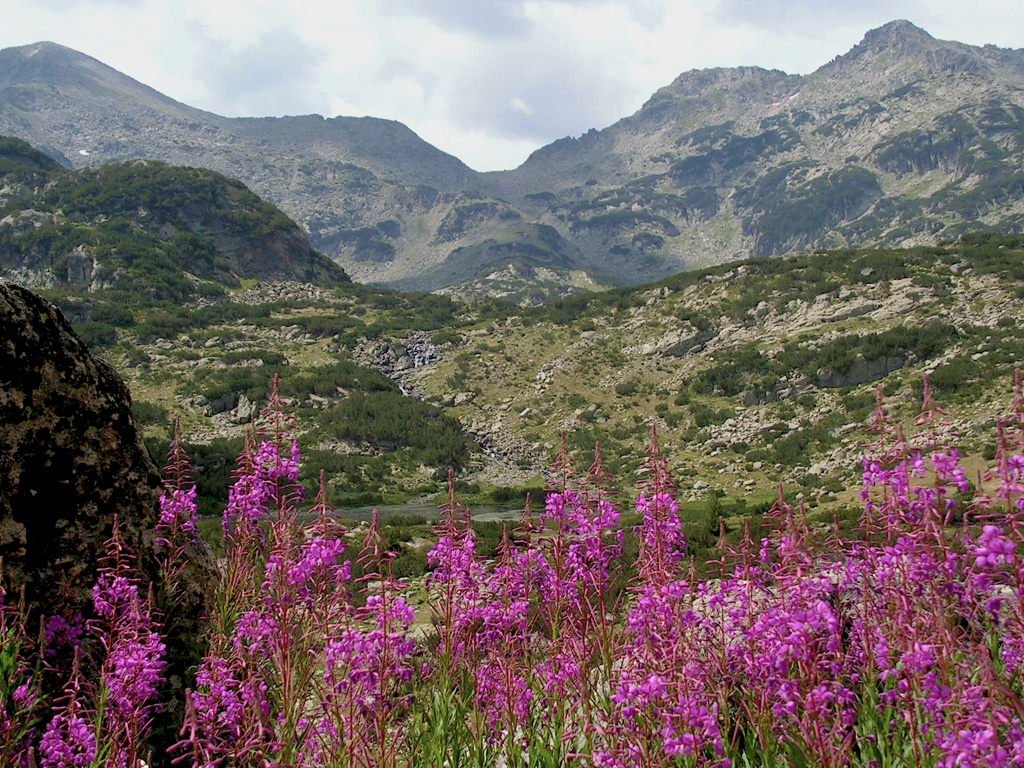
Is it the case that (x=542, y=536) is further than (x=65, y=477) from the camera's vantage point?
No

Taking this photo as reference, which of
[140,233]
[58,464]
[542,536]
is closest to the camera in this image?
[542,536]

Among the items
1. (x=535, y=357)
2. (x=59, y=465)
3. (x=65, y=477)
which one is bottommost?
(x=65, y=477)

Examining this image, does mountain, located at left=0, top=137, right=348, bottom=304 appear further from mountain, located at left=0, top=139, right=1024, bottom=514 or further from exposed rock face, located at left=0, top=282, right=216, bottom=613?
exposed rock face, located at left=0, top=282, right=216, bottom=613

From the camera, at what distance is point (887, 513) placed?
3412 mm

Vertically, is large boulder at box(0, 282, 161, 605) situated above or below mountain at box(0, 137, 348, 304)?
below

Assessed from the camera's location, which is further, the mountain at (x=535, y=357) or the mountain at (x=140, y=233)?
the mountain at (x=140, y=233)

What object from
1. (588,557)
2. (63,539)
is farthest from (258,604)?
(588,557)

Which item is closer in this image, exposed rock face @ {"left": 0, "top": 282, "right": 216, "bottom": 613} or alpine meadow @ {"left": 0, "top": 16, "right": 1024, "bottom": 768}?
alpine meadow @ {"left": 0, "top": 16, "right": 1024, "bottom": 768}

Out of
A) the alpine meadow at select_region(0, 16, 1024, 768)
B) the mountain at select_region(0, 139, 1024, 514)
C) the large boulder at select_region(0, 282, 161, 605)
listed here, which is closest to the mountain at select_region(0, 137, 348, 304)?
the mountain at select_region(0, 139, 1024, 514)

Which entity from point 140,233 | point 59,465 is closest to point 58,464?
point 59,465

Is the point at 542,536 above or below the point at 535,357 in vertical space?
below

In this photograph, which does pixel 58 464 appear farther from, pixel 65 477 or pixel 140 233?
pixel 140 233

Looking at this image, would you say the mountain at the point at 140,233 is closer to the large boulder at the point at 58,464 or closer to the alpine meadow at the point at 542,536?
the alpine meadow at the point at 542,536

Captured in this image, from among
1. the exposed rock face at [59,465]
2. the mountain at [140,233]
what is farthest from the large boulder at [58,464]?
the mountain at [140,233]
